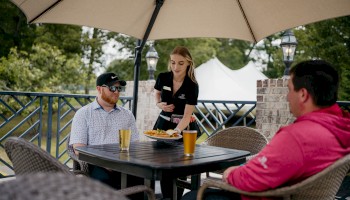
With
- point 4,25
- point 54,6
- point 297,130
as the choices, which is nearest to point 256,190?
point 297,130

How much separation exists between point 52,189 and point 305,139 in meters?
1.11

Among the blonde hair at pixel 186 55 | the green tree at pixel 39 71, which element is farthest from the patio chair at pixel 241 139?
the green tree at pixel 39 71

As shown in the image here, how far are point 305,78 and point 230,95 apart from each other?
44.4 feet

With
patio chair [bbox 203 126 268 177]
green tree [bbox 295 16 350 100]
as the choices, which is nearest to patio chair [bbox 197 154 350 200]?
patio chair [bbox 203 126 268 177]

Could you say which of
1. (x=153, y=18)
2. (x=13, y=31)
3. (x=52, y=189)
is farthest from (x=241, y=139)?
(x=13, y=31)

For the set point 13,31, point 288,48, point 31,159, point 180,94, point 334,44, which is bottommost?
point 31,159

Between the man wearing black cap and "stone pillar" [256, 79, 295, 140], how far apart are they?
7.82ft

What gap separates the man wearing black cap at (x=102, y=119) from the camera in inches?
104

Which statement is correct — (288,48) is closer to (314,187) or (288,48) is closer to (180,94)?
(180,94)

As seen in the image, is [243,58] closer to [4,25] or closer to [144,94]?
[4,25]

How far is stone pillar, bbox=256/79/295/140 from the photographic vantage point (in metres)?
4.60

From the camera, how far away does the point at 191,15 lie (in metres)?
3.33

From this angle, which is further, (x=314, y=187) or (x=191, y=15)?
(x=191, y=15)

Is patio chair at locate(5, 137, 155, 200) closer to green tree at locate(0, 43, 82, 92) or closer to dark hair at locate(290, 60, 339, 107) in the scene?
dark hair at locate(290, 60, 339, 107)
